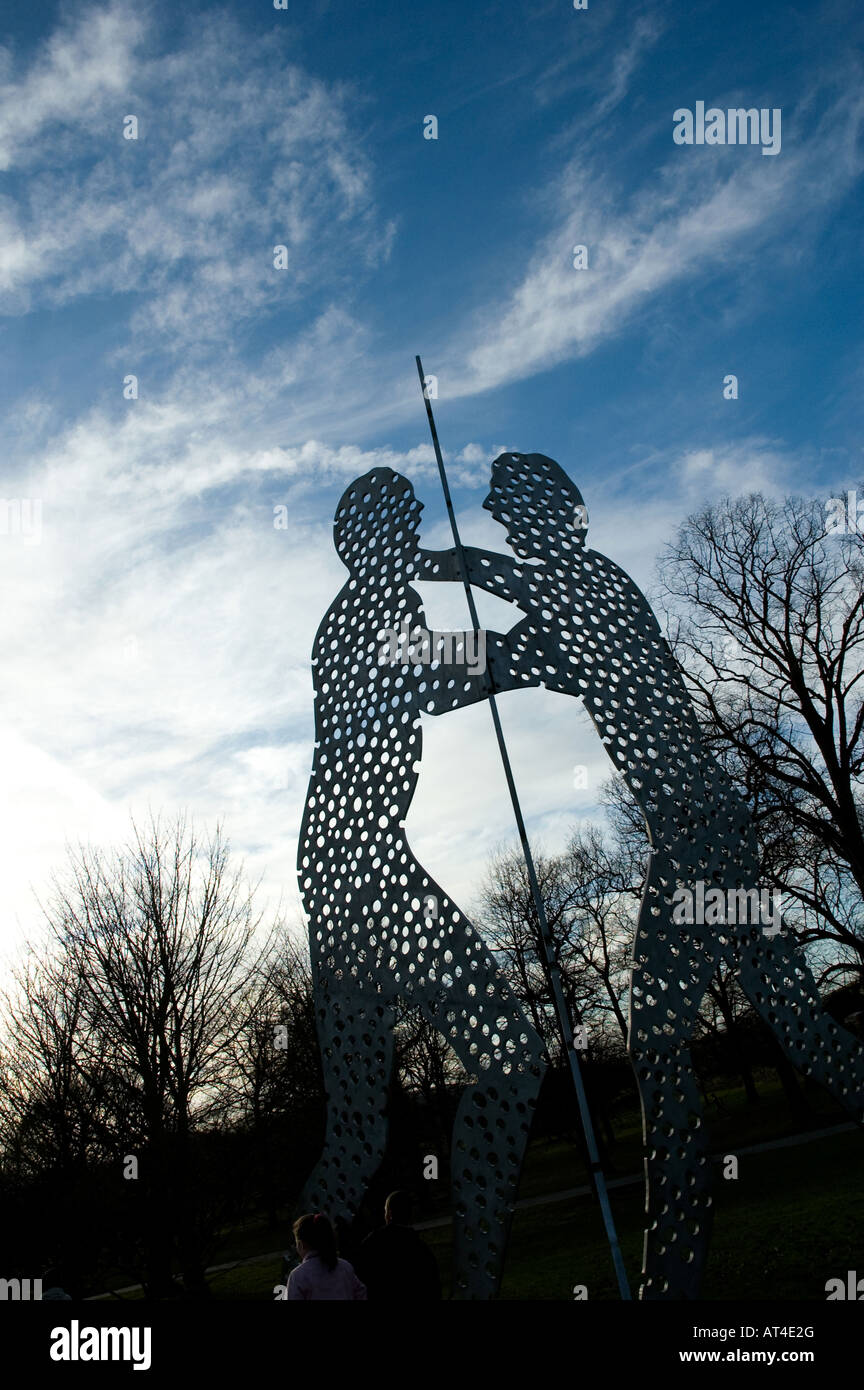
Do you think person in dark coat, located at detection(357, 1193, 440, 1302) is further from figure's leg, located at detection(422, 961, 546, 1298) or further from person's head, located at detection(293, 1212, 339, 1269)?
figure's leg, located at detection(422, 961, 546, 1298)

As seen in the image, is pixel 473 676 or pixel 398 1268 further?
pixel 473 676

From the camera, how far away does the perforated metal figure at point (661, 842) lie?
19.2 ft

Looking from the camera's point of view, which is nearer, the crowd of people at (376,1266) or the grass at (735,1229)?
the crowd of people at (376,1266)

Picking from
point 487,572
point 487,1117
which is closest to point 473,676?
point 487,572

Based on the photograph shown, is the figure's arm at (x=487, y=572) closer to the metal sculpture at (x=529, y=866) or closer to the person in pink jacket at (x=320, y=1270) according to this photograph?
the metal sculpture at (x=529, y=866)

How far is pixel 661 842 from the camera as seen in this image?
6.73 metres

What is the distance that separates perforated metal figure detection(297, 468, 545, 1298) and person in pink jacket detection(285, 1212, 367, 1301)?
1234mm

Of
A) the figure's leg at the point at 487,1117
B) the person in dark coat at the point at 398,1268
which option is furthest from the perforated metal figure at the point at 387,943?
the person in dark coat at the point at 398,1268

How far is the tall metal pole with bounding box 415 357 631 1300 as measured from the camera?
5832 millimetres

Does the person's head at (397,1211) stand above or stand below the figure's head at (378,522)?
below

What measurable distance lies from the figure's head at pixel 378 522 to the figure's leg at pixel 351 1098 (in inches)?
138

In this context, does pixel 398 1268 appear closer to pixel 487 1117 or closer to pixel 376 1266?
pixel 376 1266

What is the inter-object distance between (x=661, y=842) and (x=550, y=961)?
1.14 metres

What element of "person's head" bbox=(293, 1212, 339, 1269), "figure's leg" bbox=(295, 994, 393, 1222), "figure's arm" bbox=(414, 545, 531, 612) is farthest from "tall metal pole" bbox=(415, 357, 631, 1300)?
"person's head" bbox=(293, 1212, 339, 1269)
